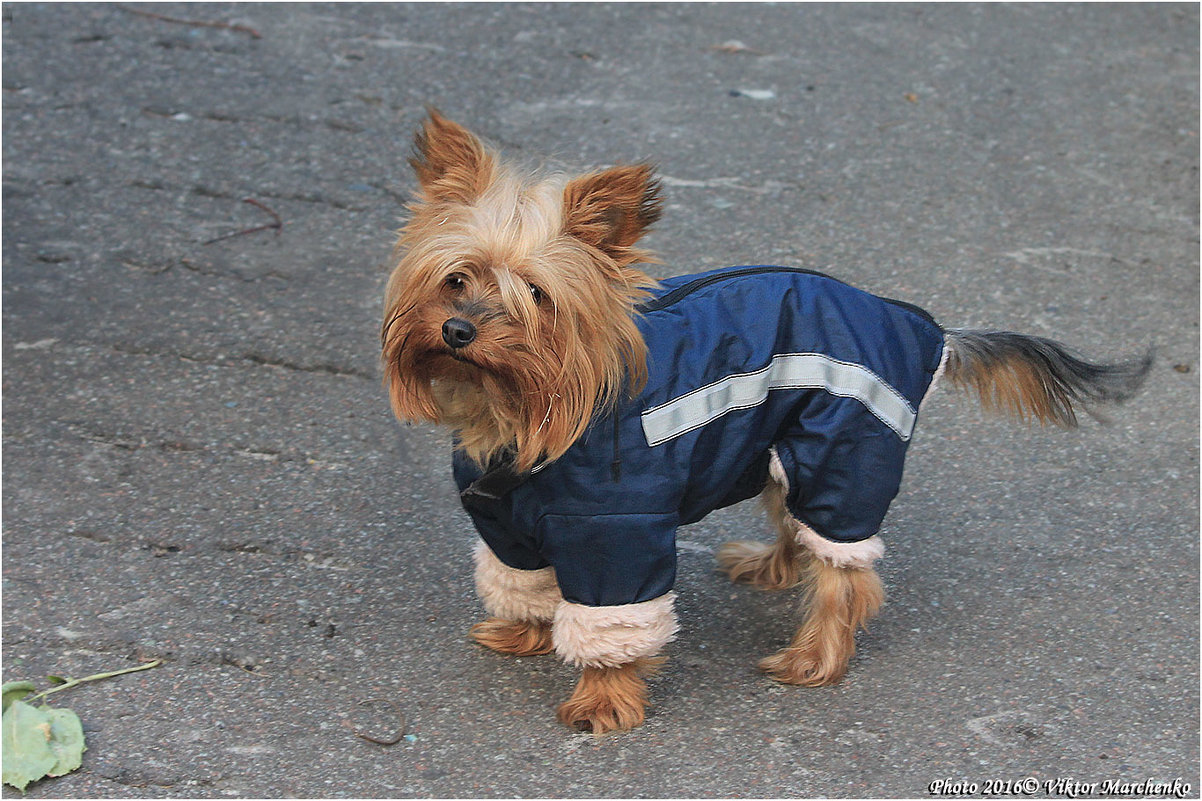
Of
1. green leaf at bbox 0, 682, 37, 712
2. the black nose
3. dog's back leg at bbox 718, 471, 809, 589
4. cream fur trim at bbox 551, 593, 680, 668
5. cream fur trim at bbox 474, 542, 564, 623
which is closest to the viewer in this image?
the black nose

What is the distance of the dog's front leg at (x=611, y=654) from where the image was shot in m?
2.94

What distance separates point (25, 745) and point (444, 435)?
5.39 ft

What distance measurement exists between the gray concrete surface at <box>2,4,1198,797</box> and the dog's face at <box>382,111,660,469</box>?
0.93 meters

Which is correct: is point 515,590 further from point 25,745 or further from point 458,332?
point 25,745

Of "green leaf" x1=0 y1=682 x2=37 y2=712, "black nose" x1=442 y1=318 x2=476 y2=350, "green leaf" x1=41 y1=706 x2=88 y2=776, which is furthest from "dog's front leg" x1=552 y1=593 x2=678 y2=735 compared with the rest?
"green leaf" x1=0 y1=682 x2=37 y2=712

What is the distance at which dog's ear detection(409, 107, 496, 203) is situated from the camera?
269 cm

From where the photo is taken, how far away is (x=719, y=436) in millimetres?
2906

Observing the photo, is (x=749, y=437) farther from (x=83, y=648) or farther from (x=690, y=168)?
(x=690, y=168)

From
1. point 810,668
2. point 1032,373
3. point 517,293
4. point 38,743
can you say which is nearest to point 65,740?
point 38,743

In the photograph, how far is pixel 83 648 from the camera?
129 inches

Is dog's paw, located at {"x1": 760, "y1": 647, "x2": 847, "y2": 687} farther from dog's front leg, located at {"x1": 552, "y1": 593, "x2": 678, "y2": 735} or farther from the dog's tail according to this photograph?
the dog's tail

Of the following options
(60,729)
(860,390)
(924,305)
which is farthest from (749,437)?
(924,305)

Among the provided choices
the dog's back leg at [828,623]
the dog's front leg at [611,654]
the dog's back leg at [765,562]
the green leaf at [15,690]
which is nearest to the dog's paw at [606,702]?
the dog's front leg at [611,654]

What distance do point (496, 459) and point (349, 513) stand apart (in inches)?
46.4
